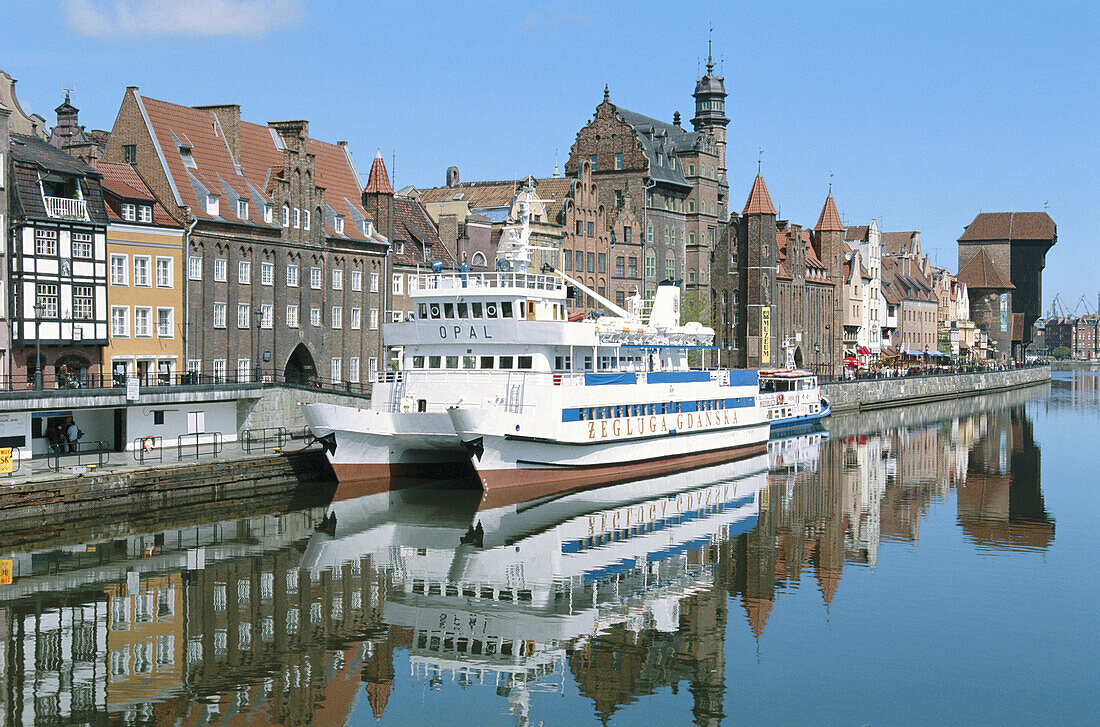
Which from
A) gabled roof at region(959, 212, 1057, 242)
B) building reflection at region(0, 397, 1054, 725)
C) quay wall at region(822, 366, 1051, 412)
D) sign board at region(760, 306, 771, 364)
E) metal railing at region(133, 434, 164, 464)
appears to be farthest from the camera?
gabled roof at region(959, 212, 1057, 242)

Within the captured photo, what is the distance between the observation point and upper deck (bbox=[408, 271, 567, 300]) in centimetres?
4541

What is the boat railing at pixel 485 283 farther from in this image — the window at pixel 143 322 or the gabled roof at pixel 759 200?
the gabled roof at pixel 759 200

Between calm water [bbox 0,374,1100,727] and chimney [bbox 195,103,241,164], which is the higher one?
chimney [bbox 195,103,241,164]

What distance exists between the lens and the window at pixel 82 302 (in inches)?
1837

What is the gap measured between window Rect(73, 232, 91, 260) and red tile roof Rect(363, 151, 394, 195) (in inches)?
847

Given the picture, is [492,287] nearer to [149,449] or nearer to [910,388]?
[149,449]

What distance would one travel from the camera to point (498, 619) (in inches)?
1125

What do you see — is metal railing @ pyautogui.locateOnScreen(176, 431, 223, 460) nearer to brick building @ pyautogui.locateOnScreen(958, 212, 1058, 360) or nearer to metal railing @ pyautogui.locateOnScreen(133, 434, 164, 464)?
metal railing @ pyautogui.locateOnScreen(133, 434, 164, 464)

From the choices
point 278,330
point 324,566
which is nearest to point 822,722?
point 324,566

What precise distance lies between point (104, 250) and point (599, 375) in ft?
70.2

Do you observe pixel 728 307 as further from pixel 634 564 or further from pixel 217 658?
pixel 217 658

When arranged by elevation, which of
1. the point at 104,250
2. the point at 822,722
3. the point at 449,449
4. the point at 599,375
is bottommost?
the point at 822,722

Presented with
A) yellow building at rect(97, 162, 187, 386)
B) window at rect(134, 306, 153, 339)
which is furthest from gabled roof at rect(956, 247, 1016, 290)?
window at rect(134, 306, 153, 339)

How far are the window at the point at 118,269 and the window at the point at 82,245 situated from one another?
5.00 ft
